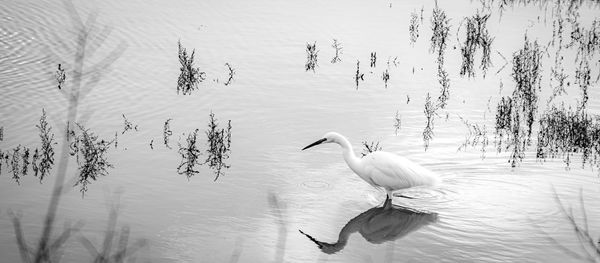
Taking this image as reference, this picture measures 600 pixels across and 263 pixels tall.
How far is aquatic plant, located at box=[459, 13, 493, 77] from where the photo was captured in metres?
12.2

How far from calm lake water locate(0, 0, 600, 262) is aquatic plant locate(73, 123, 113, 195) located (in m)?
0.11

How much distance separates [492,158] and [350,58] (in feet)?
14.1

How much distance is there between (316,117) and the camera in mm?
9977

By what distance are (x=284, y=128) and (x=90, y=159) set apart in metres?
2.67

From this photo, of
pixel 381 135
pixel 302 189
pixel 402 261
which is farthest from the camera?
pixel 381 135

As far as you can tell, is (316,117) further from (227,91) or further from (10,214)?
(10,214)

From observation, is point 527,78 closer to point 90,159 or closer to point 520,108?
point 520,108

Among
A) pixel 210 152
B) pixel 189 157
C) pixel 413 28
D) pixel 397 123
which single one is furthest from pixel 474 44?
pixel 189 157

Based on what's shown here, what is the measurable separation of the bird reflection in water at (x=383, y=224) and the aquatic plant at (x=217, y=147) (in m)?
1.82

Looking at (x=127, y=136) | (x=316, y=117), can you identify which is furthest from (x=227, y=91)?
(x=127, y=136)

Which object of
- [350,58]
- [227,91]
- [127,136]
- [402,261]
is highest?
[350,58]

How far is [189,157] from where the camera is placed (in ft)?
27.3

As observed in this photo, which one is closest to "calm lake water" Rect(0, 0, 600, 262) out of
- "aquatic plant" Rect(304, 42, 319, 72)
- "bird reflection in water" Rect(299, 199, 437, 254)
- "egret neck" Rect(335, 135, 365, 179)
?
"bird reflection in water" Rect(299, 199, 437, 254)

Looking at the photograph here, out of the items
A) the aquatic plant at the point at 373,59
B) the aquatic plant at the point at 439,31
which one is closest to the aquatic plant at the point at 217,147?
the aquatic plant at the point at 373,59
